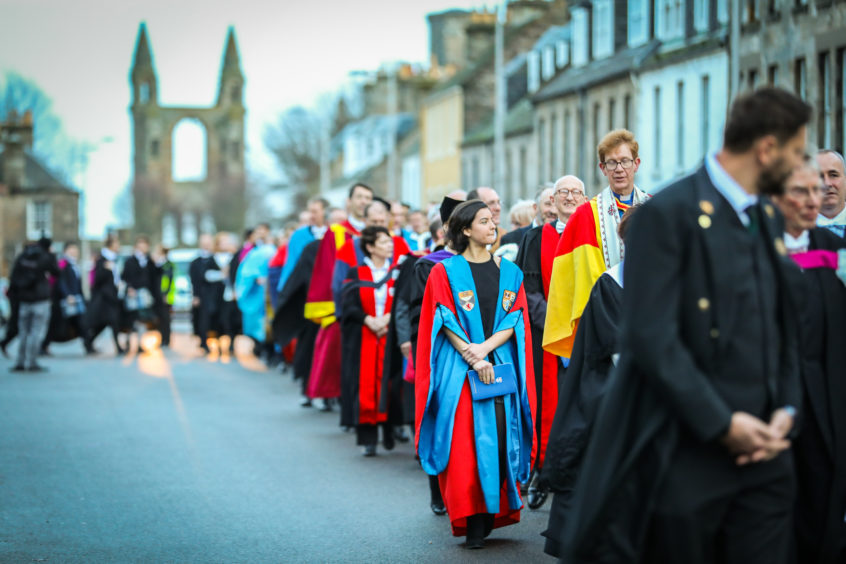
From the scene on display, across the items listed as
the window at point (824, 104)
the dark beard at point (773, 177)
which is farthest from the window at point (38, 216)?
the dark beard at point (773, 177)

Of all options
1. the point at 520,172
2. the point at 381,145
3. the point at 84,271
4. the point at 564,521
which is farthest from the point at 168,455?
the point at 381,145

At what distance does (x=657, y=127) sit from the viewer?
37719 millimetres

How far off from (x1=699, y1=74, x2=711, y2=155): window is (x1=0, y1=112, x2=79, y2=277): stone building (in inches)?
2024

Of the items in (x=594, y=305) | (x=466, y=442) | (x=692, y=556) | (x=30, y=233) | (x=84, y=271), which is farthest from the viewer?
(x=30, y=233)

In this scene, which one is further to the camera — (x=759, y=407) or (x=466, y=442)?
(x=466, y=442)

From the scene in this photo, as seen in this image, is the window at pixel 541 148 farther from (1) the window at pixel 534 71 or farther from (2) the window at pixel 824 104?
(2) the window at pixel 824 104

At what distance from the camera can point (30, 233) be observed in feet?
262

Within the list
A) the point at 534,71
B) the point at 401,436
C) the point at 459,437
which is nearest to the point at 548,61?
the point at 534,71

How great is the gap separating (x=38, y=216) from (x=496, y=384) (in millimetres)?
76350

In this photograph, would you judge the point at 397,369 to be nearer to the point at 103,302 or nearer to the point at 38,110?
the point at 103,302

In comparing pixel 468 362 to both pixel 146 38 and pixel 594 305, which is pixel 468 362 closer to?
pixel 594 305

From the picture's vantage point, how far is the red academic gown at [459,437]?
811 centimetres

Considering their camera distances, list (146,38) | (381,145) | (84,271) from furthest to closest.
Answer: (146,38)
(381,145)
(84,271)

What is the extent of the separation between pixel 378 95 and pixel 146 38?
62.8 meters
